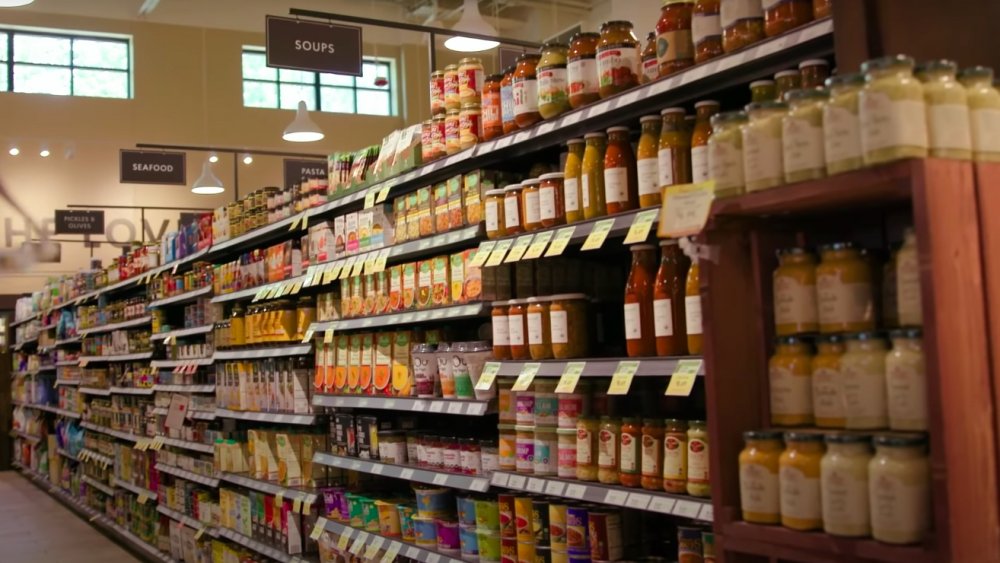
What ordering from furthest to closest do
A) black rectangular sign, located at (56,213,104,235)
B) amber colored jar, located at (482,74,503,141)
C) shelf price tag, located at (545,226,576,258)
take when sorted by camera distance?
black rectangular sign, located at (56,213,104,235)
amber colored jar, located at (482,74,503,141)
shelf price tag, located at (545,226,576,258)

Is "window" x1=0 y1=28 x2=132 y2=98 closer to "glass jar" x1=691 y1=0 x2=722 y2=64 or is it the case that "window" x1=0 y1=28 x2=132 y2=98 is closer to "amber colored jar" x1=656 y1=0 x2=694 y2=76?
"amber colored jar" x1=656 y1=0 x2=694 y2=76

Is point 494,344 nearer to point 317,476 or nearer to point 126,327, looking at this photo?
point 317,476

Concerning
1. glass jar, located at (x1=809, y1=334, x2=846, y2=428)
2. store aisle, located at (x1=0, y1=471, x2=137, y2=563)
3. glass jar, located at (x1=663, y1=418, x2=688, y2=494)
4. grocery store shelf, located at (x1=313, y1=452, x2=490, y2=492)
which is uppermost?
glass jar, located at (x1=809, y1=334, x2=846, y2=428)

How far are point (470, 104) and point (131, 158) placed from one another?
26.3 ft

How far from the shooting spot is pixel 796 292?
212 cm

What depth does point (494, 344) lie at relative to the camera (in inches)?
138

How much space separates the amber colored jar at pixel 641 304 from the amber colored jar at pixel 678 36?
521 mm

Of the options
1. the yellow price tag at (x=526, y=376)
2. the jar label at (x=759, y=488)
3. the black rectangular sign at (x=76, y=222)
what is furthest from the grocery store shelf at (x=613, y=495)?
the black rectangular sign at (x=76, y=222)

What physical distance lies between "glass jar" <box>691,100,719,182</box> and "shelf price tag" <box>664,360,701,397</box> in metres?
0.49

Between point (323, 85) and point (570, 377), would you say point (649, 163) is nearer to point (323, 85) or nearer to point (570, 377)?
point (570, 377)

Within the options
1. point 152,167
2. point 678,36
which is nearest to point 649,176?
point 678,36

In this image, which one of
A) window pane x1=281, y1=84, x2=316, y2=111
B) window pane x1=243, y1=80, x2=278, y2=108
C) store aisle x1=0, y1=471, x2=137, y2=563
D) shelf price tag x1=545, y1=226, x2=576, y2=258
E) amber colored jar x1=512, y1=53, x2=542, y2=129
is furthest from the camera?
window pane x1=281, y1=84, x2=316, y2=111

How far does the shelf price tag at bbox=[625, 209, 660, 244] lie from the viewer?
270 cm

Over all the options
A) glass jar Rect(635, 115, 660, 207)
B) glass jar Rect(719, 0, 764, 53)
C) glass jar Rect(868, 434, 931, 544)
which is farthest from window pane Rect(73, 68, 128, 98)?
glass jar Rect(868, 434, 931, 544)
